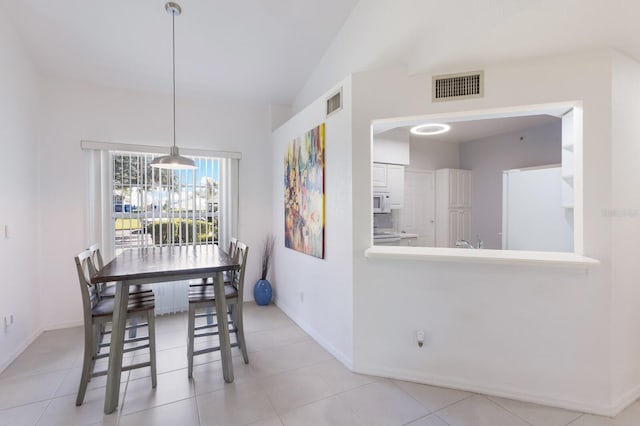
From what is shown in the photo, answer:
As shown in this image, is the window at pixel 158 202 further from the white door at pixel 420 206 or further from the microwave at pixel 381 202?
the white door at pixel 420 206

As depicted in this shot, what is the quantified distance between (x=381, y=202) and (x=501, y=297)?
2515 millimetres

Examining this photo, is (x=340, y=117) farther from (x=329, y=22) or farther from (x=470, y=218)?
(x=470, y=218)

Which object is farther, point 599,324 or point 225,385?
point 225,385

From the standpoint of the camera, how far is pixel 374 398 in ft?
7.06

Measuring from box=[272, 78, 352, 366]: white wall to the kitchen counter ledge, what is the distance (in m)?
0.35

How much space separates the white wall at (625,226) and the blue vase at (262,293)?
349 cm

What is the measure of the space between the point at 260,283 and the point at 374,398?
97.4 inches

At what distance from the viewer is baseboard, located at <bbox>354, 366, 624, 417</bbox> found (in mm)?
1987

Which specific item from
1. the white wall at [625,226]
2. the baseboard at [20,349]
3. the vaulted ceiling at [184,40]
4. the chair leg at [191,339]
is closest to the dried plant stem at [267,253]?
the chair leg at [191,339]

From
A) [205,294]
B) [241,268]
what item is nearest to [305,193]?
[241,268]

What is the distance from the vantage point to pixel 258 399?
7.09 feet

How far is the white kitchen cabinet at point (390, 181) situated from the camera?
4.54m

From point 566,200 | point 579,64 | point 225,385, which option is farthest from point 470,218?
point 225,385

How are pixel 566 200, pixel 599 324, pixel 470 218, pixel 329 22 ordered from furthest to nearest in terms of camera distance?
pixel 470 218, pixel 329 22, pixel 566 200, pixel 599 324
